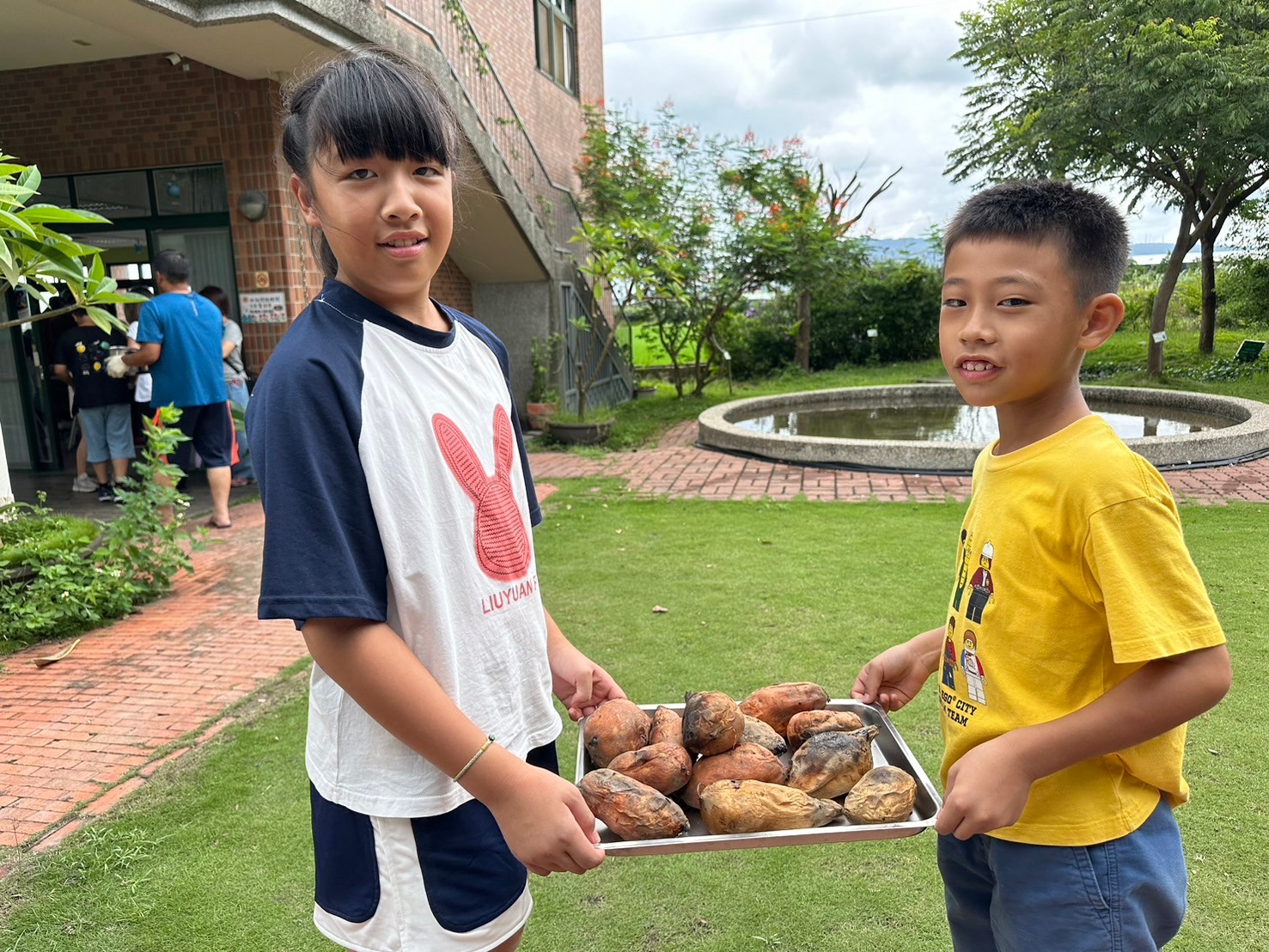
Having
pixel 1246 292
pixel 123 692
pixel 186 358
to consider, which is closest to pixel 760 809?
Result: pixel 123 692

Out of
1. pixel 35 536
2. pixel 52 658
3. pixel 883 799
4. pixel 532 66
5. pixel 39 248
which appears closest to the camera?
pixel 883 799

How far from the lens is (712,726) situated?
5.36ft

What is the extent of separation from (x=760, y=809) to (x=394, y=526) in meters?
0.71

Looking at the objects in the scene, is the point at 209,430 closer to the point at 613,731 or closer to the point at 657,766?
the point at 613,731

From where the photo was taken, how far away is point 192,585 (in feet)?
18.4

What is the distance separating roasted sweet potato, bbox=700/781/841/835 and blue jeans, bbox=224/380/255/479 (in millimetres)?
7024

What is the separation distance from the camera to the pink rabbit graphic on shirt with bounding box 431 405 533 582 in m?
1.42

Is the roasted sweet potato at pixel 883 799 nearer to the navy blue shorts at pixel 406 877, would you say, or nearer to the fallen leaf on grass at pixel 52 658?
the navy blue shorts at pixel 406 877

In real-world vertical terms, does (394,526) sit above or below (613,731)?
above

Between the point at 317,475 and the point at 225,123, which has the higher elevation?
the point at 225,123

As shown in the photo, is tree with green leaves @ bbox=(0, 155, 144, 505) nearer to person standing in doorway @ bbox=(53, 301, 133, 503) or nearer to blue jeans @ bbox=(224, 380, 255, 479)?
blue jeans @ bbox=(224, 380, 255, 479)

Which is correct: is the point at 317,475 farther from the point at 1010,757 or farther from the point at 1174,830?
the point at 1174,830

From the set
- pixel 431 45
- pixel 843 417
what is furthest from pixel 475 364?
pixel 843 417

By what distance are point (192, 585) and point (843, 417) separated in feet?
31.2
